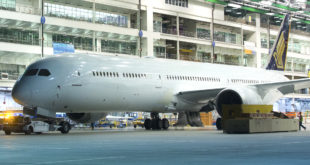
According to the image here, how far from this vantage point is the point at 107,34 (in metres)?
48.1

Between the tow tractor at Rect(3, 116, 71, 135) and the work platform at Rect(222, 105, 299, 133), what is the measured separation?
685cm

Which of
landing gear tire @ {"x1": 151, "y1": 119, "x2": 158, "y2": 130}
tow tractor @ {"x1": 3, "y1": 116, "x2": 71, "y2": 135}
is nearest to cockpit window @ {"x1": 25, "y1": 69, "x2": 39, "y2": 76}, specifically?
tow tractor @ {"x1": 3, "y1": 116, "x2": 71, "y2": 135}

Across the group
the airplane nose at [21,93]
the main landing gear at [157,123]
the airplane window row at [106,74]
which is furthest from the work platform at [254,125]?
the airplane nose at [21,93]

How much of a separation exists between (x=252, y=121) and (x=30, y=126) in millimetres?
9342

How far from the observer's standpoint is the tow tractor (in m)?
18.3

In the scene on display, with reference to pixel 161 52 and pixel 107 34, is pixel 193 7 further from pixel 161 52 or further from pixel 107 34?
pixel 107 34

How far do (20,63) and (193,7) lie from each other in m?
22.7

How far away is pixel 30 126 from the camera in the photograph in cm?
1866

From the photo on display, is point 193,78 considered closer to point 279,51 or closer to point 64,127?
point 64,127

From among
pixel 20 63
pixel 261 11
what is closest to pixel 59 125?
pixel 20 63

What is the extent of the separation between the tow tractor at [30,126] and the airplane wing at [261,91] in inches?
245

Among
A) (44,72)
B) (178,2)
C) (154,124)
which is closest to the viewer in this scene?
(44,72)

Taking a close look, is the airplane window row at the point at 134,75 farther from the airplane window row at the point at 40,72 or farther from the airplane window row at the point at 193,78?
the airplane window row at the point at 40,72

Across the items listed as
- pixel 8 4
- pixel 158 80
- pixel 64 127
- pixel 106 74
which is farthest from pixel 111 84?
pixel 8 4
